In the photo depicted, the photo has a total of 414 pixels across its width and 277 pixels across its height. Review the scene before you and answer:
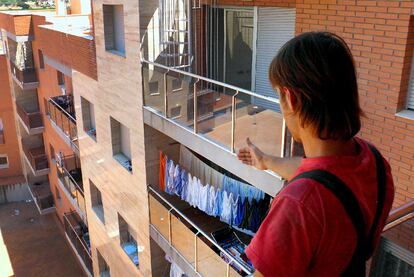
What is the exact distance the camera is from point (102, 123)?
37.3 ft

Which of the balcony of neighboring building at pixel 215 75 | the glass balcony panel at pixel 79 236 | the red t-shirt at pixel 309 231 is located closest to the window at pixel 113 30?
the balcony of neighboring building at pixel 215 75

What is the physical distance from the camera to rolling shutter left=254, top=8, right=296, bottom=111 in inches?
301

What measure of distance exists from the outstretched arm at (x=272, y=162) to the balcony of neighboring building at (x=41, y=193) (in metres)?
22.9

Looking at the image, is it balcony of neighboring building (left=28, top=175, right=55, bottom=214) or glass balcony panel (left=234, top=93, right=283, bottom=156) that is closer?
glass balcony panel (left=234, top=93, right=283, bottom=156)

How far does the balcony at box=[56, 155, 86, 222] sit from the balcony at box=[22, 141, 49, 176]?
2.86 meters

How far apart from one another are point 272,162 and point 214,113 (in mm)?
4147

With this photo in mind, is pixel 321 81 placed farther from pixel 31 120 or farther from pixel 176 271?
pixel 31 120

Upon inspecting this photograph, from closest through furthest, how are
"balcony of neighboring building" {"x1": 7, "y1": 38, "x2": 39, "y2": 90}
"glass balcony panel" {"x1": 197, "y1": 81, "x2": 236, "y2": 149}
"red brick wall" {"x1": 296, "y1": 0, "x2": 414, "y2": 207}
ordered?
"red brick wall" {"x1": 296, "y1": 0, "x2": 414, "y2": 207} < "glass balcony panel" {"x1": 197, "y1": 81, "x2": 236, "y2": 149} < "balcony of neighboring building" {"x1": 7, "y1": 38, "x2": 39, "y2": 90}

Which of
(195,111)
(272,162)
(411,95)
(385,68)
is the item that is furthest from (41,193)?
(272,162)

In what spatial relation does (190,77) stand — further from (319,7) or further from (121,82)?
(121,82)

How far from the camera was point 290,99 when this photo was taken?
4.78 feet

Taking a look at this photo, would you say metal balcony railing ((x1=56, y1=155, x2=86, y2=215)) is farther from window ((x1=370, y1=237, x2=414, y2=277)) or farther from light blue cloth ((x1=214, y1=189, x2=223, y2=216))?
window ((x1=370, y1=237, x2=414, y2=277))

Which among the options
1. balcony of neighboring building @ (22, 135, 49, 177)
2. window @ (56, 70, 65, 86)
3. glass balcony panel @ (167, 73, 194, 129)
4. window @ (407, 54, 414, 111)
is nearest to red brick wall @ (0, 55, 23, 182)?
balcony of neighboring building @ (22, 135, 49, 177)

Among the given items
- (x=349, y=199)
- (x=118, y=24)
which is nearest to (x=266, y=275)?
(x=349, y=199)
